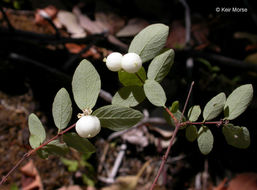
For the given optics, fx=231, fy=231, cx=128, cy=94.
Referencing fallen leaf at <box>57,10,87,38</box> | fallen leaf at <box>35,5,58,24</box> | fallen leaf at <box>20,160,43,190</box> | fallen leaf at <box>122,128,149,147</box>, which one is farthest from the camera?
fallen leaf at <box>57,10,87,38</box>

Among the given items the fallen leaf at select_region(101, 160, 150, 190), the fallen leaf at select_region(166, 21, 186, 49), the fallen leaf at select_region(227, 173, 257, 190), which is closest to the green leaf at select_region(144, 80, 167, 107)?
the fallen leaf at select_region(101, 160, 150, 190)

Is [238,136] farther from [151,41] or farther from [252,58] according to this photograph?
[252,58]

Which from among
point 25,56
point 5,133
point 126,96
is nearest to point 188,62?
point 126,96

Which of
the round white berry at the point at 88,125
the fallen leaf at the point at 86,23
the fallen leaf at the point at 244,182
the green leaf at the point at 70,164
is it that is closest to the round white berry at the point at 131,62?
the round white berry at the point at 88,125

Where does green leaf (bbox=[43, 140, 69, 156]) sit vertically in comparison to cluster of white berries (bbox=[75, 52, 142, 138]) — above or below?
below

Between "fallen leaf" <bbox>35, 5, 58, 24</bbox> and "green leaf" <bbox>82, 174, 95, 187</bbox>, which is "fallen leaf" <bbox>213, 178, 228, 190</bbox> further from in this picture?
"fallen leaf" <bbox>35, 5, 58, 24</bbox>

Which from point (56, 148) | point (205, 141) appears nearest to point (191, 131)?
point (205, 141)

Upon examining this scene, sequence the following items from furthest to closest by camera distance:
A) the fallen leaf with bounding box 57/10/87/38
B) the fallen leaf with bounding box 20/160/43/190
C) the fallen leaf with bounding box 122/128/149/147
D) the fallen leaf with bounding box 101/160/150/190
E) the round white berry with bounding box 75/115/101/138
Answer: the fallen leaf with bounding box 57/10/87/38, the fallen leaf with bounding box 122/128/149/147, the fallen leaf with bounding box 101/160/150/190, the fallen leaf with bounding box 20/160/43/190, the round white berry with bounding box 75/115/101/138
